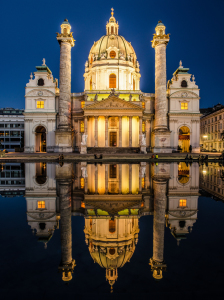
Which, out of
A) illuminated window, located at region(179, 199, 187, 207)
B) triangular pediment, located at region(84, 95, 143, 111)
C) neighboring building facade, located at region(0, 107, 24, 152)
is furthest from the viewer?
neighboring building facade, located at region(0, 107, 24, 152)

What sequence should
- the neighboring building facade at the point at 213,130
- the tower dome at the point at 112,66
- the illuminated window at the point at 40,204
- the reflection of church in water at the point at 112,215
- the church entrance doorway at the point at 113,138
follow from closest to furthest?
1. the reflection of church in water at the point at 112,215
2. the illuminated window at the point at 40,204
3. the church entrance doorway at the point at 113,138
4. the tower dome at the point at 112,66
5. the neighboring building facade at the point at 213,130

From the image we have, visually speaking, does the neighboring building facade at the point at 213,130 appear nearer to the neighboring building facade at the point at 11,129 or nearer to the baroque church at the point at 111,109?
the baroque church at the point at 111,109

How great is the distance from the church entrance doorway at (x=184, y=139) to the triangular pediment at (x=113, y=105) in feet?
46.1

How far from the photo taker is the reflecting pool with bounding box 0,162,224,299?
286 cm

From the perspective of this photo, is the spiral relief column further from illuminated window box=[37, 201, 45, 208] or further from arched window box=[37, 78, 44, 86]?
illuminated window box=[37, 201, 45, 208]

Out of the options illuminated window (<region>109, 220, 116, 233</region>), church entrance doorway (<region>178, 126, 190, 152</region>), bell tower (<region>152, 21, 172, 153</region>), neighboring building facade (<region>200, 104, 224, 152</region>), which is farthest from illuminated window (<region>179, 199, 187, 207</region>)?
neighboring building facade (<region>200, 104, 224, 152</region>)

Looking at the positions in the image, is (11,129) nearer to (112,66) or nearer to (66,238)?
(112,66)

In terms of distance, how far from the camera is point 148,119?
51844mm

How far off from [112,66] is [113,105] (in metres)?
15.8

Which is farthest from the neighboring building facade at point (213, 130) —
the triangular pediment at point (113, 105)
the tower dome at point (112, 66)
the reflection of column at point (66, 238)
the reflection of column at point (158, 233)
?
the reflection of column at point (66, 238)

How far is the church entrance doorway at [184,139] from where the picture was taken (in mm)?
52147

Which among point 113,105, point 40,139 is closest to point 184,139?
point 113,105

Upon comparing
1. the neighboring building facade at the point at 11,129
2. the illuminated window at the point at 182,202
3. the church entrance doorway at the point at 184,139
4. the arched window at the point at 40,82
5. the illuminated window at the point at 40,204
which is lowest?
the illuminated window at the point at 182,202

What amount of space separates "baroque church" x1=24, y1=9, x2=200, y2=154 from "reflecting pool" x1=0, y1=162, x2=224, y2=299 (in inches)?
1377
